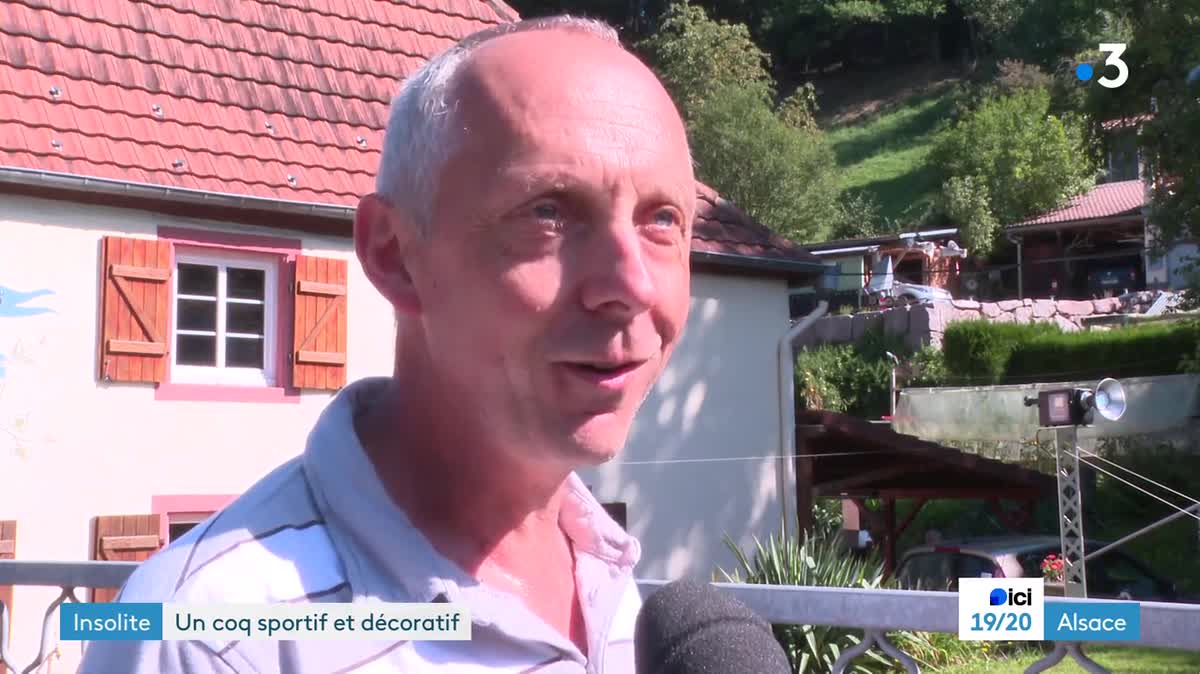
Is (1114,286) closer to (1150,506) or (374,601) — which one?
(1150,506)

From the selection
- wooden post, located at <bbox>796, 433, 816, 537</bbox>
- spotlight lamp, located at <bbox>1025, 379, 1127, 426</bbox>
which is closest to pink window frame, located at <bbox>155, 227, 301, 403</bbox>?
wooden post, located at <bbox>796, 433, 816, 537</bbox>

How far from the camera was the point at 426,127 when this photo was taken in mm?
1223

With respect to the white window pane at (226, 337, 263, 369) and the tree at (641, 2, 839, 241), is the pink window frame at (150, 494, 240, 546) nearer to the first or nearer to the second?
the white window pane at (226, 337, 263, 369)

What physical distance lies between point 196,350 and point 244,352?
1.25ft

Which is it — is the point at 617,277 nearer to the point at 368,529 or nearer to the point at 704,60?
the point at 368,529

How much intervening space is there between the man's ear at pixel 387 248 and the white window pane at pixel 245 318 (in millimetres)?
9989

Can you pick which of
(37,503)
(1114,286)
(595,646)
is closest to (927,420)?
(37,503)

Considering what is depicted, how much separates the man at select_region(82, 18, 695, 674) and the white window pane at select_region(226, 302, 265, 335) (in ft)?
32.7

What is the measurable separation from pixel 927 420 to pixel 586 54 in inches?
870

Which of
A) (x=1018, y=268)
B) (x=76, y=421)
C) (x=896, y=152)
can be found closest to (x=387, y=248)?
(x=76, y=421)

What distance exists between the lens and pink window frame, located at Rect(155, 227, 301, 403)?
10.5 metres

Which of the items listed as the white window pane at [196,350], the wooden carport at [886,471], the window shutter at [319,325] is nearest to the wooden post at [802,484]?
the wooden carport at [886,471]

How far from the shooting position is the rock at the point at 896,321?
105 ft

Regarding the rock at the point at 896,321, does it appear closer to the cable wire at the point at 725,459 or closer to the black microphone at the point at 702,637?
the cable wire at the point at 725,459
